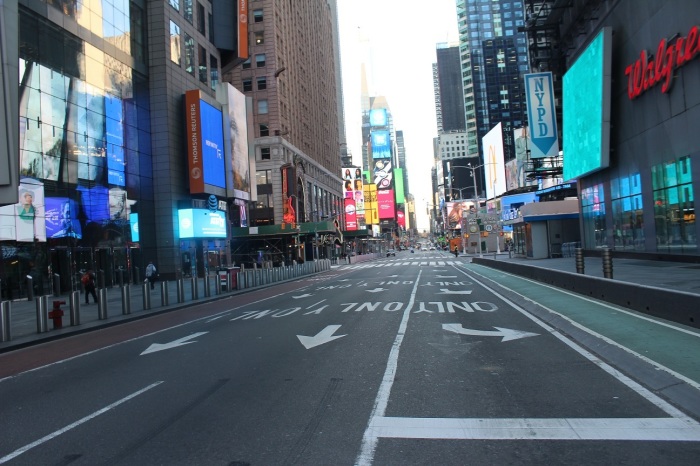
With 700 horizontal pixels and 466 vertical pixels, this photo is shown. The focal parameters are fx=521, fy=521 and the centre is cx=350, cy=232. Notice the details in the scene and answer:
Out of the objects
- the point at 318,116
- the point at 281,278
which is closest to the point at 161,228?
the point at 281,278

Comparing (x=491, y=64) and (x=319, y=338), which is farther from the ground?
(x=491, y=64)

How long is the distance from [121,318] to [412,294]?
991cm

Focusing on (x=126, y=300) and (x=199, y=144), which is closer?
(x=126, y=300)

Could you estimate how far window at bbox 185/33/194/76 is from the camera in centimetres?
4312

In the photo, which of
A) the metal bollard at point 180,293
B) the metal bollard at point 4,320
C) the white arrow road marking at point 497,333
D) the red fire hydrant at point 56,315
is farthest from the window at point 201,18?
the white arrow road marking at point 497,333

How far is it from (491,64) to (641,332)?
18509 centimetres

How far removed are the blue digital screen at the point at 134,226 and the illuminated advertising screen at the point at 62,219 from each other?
5.97 metres

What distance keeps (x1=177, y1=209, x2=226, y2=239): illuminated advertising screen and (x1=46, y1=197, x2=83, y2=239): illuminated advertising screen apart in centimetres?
946

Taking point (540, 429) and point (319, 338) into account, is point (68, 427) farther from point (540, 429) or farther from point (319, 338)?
point (319, 338)

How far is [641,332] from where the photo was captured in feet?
29.4

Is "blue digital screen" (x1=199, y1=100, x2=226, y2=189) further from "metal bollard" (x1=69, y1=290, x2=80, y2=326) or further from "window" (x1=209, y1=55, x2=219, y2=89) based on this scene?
"metal bollard" (x1=69, y1=290, x2=80, y2=326)

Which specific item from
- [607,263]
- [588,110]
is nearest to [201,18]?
[588,110]

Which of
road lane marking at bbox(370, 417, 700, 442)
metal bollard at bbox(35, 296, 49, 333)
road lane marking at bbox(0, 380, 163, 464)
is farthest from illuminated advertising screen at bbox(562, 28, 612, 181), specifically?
road lane marking at bbox(0, 380, 163, 464)

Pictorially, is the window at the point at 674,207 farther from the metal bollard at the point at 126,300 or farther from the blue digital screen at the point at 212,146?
the blue digital screen at the point at 212,146
